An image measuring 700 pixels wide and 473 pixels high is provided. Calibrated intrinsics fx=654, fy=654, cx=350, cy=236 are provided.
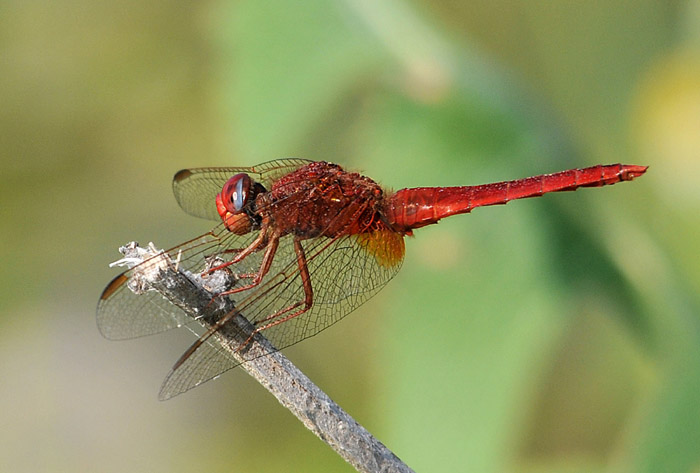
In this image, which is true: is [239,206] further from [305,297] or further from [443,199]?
[443,199]

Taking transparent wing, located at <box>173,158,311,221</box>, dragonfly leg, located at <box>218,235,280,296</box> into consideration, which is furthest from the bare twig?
transparent wing, located at <box>173,158,311,221</box>

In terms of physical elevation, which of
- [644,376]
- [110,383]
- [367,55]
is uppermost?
[367,55]

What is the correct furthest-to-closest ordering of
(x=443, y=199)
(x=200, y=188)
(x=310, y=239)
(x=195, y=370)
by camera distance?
(x=200, y=188) < (x=443, y=199) < (x=310, y=239) < (x=195, y=370)

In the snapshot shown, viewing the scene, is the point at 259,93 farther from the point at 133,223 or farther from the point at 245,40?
the point at 133,223

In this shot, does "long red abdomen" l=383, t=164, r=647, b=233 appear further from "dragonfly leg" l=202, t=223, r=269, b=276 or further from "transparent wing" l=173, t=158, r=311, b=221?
"transparent wing" l=173, t=158, r=311, b=221

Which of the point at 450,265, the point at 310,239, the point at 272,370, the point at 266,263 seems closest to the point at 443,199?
the point at 450,265

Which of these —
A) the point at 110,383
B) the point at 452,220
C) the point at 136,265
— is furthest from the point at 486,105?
the point at 110,383

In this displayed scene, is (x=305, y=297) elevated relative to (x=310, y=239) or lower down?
lower down
